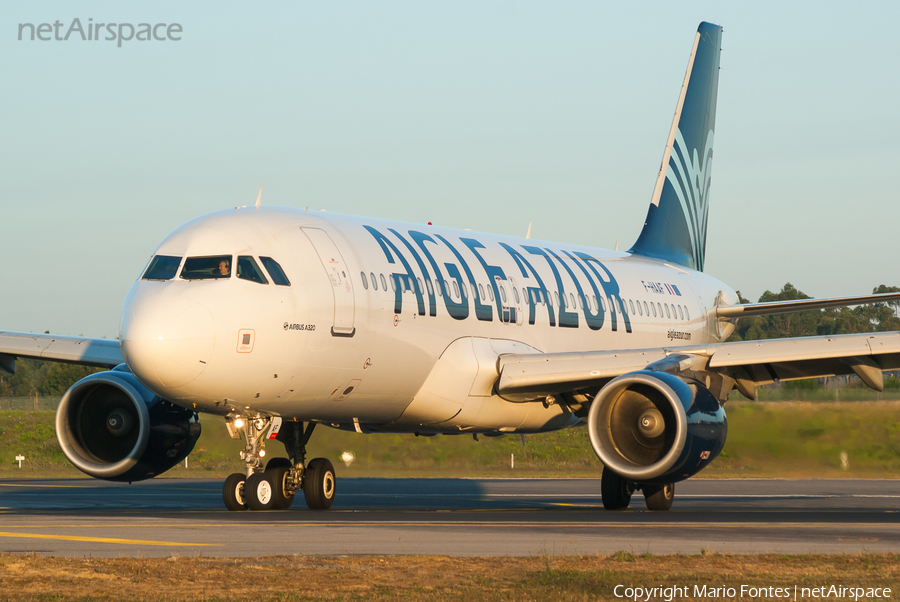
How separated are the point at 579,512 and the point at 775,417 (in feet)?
33.9

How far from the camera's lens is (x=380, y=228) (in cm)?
1927

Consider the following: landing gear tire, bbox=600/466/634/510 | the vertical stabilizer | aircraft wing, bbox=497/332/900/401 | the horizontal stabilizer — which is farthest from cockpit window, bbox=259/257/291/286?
the vertical stabilizer

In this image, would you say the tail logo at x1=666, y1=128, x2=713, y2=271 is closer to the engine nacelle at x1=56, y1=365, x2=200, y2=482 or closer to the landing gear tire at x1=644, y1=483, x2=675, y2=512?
the landing gear tire at x1=644, y1=483, x2=675, y2=512

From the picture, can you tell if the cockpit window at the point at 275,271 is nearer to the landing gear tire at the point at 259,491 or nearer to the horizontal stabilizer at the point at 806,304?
the landing gear tire at the point at 259,491

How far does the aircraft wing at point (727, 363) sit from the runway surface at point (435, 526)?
79.8 inches

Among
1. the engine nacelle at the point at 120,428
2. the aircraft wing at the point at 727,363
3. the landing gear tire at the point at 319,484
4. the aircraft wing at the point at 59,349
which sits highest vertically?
the aircraft wing at the point at 59,349

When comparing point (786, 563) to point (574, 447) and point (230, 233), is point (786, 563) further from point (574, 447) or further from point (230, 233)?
point (574, 447)

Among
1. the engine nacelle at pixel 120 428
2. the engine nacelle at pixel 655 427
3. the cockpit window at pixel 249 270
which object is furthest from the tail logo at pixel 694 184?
the cockpit window at pixel 249 270

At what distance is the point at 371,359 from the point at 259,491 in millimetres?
2435

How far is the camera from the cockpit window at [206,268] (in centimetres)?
1577

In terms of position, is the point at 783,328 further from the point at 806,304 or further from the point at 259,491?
the point at 259,491

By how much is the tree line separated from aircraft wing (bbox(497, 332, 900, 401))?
52.9 meters

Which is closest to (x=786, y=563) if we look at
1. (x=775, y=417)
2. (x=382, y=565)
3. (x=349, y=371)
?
(x=382, y=565)

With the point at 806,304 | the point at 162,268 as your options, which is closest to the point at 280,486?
the point at 162,268
